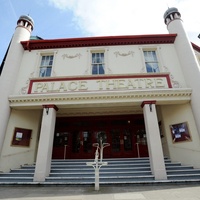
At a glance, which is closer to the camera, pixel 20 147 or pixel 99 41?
pixel 20 147

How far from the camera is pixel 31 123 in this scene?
8820 mm

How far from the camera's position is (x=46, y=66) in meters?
9.22

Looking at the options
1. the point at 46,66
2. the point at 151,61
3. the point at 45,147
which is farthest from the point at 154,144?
the point at 46,66

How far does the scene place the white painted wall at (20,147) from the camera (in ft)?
Result: 24.3

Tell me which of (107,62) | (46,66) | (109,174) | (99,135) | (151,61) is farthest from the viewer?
(99,135)

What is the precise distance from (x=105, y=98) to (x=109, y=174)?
3559mm

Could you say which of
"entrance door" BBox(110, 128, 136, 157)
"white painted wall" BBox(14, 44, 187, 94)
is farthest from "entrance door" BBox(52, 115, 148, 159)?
"white painted wall" BBox(14, 44, 187, 94)

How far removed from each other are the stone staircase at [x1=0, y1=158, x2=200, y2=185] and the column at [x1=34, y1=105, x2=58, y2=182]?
0.32 metres

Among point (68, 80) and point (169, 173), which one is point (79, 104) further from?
point (169, 173)

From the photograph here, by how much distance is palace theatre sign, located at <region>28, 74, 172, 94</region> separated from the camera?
801cm

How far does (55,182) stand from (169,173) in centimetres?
497

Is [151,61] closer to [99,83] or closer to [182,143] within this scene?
[99,83]

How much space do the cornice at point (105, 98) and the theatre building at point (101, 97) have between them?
50 millimetres

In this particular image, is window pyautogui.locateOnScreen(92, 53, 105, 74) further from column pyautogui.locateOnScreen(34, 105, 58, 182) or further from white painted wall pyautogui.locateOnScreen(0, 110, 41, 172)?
white painted wall pyautogui.locateOnScreen(0, 110, 41, 172)
